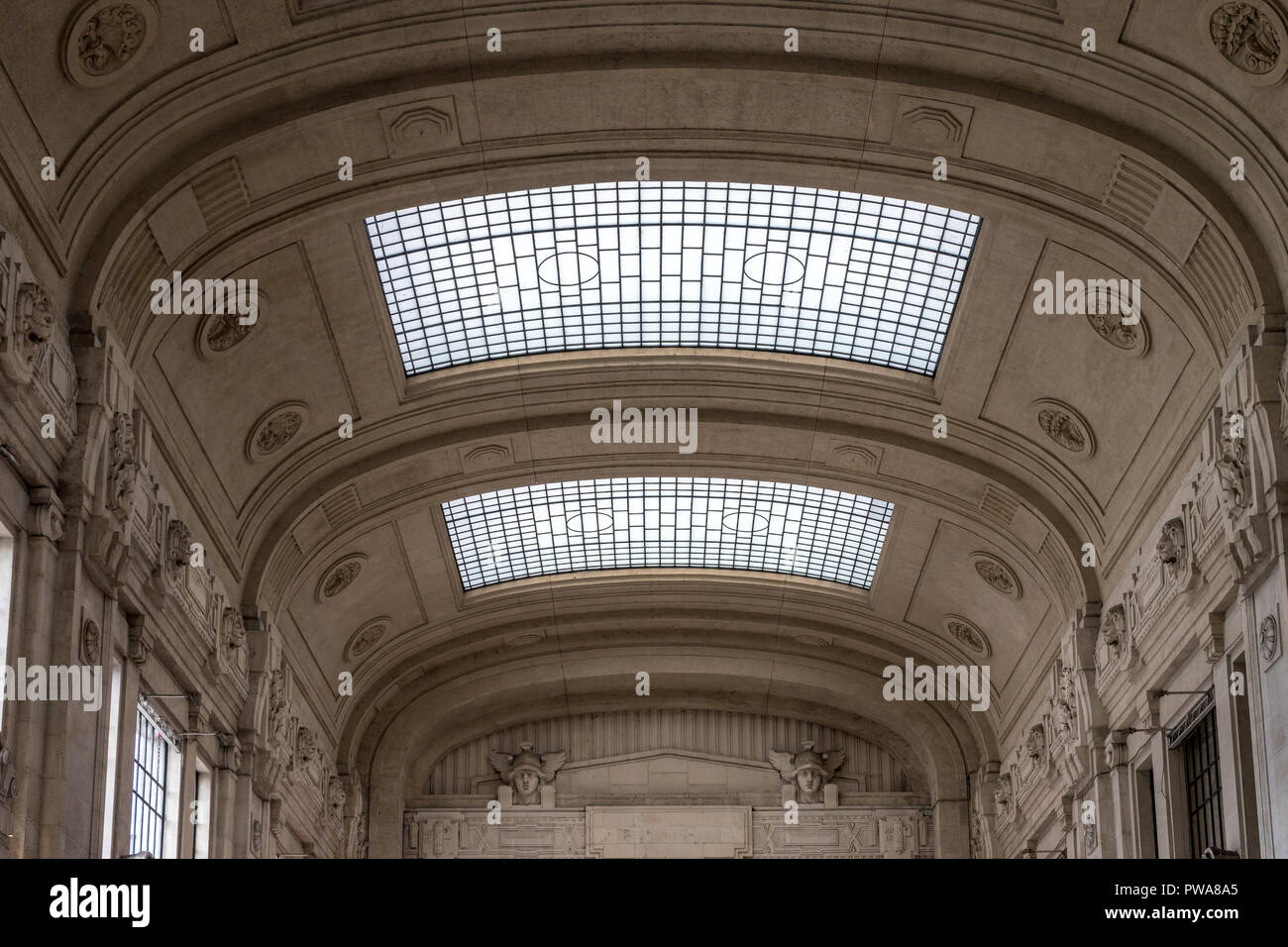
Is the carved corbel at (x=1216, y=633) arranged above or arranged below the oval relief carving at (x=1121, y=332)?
below

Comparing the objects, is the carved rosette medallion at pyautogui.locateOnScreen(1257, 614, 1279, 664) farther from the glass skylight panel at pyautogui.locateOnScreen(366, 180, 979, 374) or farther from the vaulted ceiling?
the glass skylight panel at pyautogui.locateOnScreen(366, 180, 979, 374)

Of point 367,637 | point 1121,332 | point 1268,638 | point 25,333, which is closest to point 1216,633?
point 1268,638

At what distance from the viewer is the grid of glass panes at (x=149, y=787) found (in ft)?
78.0

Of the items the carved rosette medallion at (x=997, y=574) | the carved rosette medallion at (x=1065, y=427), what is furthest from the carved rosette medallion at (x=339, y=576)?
the carved rosette medallion at (x=1065, y=427)

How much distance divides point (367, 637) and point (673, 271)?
45.6 feet

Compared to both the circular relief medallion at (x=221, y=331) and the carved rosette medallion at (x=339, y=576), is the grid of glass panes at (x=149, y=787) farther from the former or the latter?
the carved rosette medallion at (x=339, y=576)

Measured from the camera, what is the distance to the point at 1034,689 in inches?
1379

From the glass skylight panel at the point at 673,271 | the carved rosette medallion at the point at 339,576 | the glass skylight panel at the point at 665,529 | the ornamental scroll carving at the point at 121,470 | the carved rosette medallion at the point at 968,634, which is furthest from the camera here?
the carved rosette medallion at the point at 968,634

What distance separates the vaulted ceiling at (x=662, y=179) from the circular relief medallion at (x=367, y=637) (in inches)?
10.1

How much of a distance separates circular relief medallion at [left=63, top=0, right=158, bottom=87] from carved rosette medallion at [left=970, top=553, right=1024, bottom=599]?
2044 cm

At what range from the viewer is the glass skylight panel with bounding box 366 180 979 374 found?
26047 mm

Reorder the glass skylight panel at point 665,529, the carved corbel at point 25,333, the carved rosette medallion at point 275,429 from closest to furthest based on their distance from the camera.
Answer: the carved corbel at point 25,333 < the carved rosette medallion at point 275,429 < the glass skylight panel at point 665,529
